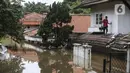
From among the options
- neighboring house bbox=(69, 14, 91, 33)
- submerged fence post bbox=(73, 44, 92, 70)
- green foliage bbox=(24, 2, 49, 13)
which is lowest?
submerged fence post bbox=(73, 44, 92, 70)

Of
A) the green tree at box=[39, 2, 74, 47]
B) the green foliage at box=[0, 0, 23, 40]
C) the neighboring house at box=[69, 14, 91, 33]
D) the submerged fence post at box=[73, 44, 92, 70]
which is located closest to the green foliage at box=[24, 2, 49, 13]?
the neighboring house at box=[69, 14, 91, 33]

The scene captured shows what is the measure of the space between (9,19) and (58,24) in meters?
14.9

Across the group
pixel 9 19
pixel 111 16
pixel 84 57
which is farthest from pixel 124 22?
pixel 9 19

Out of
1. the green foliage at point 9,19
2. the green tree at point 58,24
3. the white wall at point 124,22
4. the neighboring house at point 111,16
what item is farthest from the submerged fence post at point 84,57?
the green tree at point 58,24

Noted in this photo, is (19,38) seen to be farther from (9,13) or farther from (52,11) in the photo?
(52,11)

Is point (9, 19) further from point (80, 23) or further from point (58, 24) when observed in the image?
point (80, 23)

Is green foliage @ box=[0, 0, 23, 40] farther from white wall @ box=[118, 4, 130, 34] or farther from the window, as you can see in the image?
the window

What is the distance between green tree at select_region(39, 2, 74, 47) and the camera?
31.0 m

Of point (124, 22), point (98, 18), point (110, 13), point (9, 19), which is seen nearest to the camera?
point (9, 19)

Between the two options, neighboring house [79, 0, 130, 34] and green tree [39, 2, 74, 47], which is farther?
green tree [39, 2, 74, 47]

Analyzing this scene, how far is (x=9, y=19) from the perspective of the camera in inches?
683

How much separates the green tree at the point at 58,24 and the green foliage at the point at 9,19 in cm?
1217

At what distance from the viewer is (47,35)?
32031 millimetres

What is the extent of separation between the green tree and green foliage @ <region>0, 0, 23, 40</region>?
479 inches
